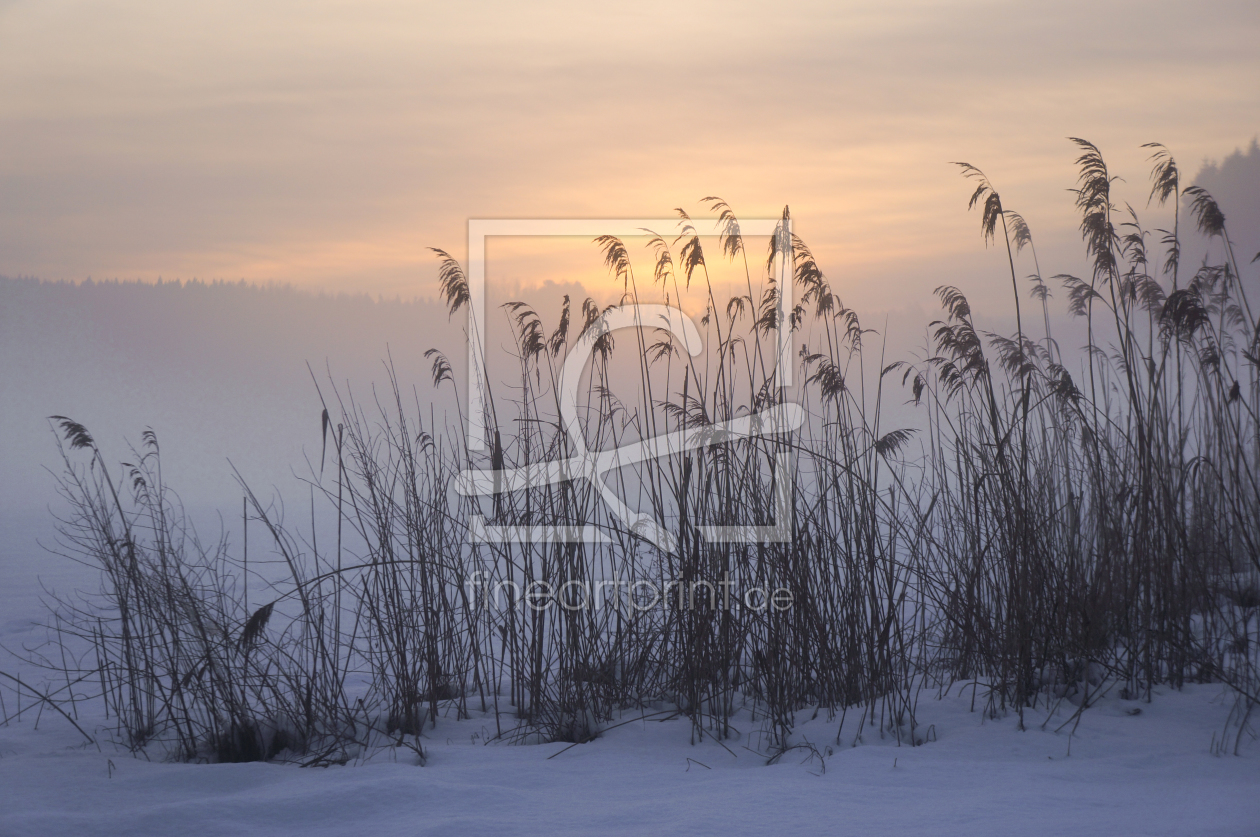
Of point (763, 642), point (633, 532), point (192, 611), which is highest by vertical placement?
point (633, 532)

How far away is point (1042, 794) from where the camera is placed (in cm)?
230

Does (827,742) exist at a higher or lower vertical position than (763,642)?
lower

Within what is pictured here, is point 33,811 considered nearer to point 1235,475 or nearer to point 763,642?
point 763,642

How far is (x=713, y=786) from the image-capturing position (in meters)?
2.55

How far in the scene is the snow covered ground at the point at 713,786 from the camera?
7.23ft

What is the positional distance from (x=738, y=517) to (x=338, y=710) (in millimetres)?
1679

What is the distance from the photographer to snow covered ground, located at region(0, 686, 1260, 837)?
221 cm

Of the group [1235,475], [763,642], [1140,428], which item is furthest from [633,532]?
[1235,475]

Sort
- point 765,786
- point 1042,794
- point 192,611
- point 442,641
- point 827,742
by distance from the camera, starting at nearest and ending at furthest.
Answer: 1. point 1042,794
2. point 765,786
3. point 827,742
4. point 192,611
5. point 442,641

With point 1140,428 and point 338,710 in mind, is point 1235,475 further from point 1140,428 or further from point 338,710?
point 338,710

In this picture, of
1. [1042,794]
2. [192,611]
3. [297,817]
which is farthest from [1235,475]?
[192,611]

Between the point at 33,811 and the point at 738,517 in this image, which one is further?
the point at 738,517

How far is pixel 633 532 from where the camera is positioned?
3.20 metres

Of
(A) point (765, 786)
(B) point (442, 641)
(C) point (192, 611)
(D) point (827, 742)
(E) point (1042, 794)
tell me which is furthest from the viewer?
(B) point (442, 641)
